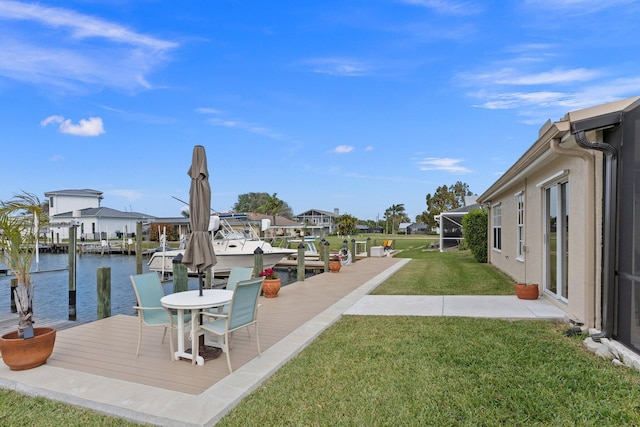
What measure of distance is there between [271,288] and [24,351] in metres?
5.03

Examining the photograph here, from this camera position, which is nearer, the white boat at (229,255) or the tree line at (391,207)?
the white boat at (229,255)

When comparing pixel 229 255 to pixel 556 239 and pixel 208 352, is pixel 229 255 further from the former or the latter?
pixel 556 239

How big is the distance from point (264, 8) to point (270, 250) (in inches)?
402

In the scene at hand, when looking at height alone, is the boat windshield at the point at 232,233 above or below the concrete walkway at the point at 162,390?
above

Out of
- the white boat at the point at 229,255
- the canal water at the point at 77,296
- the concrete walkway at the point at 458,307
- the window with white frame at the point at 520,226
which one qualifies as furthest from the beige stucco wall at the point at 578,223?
the white boat at the point at 229,255

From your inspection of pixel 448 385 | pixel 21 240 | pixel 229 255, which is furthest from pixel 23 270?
pixel 229 255

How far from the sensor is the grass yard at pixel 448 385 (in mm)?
3123

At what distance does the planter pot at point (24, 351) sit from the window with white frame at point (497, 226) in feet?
45.0

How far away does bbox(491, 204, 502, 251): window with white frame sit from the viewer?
14.1m

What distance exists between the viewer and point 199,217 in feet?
16.4

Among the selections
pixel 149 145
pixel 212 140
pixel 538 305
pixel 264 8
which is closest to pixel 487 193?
pixel 538 305

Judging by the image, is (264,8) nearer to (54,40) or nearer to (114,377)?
(54,40)

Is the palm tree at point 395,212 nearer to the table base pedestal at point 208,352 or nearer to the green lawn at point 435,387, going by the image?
the green lawn at point 435,387

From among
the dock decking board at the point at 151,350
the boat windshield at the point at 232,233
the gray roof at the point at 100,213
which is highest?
the gray roof at the point at 100,213
